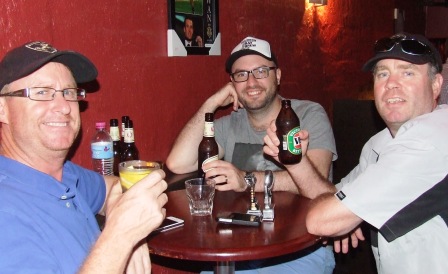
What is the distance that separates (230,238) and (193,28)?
1.70 metres

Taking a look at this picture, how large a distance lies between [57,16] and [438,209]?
1.83m

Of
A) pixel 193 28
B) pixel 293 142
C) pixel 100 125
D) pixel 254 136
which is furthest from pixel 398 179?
pixel 193 28

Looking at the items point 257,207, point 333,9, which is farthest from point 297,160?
point 333,9

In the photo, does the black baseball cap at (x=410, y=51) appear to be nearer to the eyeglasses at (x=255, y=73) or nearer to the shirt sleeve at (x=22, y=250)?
the eyeglasses at (x=255, y=73)

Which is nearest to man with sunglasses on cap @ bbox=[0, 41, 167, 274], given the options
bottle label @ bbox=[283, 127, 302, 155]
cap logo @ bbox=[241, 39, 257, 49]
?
bottle label @ bbox=[283, 127, 302, 155]

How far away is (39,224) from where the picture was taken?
4.49 feet

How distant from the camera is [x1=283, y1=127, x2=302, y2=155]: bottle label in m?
2.11

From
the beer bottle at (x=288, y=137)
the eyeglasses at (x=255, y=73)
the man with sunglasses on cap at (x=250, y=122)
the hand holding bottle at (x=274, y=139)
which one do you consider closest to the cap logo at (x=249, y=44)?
the man with sunglasses on cap at (x=250, y=122)

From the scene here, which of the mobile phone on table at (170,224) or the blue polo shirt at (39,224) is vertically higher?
the blue polo shirt at (39,224)

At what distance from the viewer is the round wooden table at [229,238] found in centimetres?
159

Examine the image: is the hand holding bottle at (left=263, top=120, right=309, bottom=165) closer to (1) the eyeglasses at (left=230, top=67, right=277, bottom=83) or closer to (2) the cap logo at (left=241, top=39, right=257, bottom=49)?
(1) the eyeglasses at (left=230, top=67, right=277, bottom=83)

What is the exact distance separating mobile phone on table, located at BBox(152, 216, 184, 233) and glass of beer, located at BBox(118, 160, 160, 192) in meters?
0.36

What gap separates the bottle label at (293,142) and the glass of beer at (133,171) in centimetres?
83

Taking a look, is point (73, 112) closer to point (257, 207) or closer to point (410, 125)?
point (257, 207)
